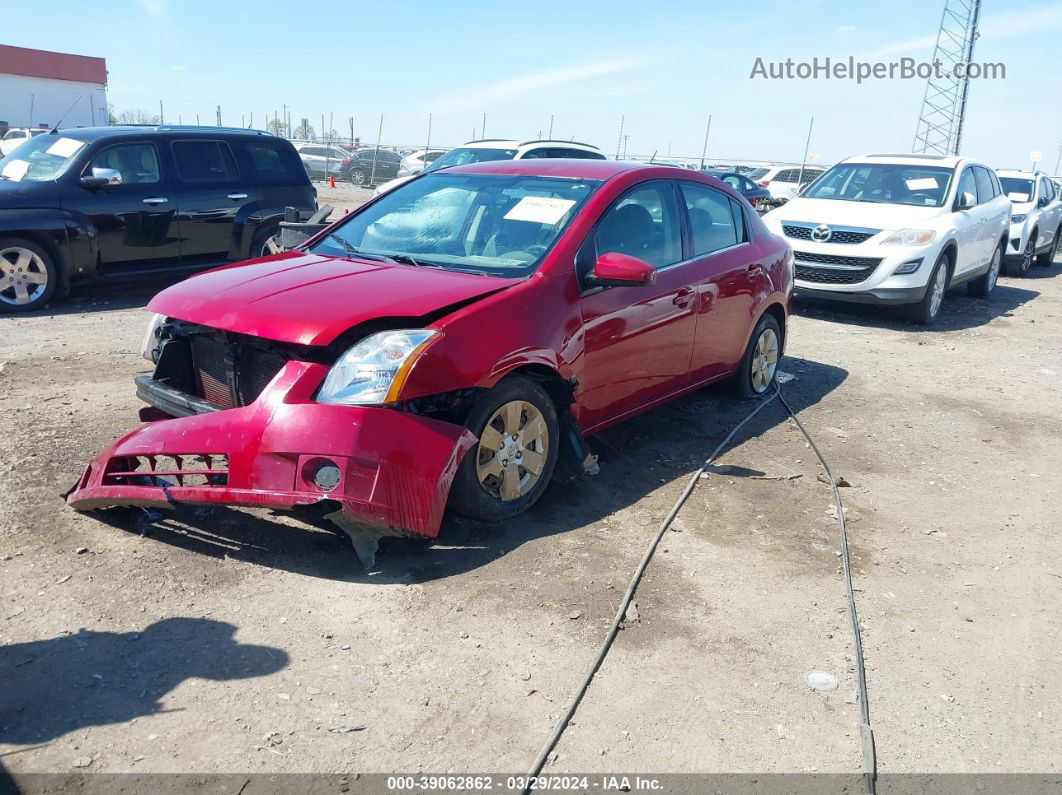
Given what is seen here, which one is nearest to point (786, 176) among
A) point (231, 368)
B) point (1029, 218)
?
point (1029, 218)

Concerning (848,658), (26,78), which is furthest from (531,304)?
(26,78)

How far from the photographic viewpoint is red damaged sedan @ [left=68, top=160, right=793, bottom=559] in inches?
144

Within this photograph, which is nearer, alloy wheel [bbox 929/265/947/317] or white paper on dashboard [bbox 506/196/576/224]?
white paper on dashboard [bbox 506/196/576/224]

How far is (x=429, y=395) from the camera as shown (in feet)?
12.7

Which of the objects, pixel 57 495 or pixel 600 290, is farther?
pixel 600 290

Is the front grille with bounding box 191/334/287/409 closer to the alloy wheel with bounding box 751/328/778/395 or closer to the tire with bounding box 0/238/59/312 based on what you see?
the alloy wheel with bounding box 751/328/778/395

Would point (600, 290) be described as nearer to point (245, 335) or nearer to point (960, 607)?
point (245, 335)

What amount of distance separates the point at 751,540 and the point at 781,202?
885cm

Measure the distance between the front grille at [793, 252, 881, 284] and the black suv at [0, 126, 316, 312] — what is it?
5.96 m

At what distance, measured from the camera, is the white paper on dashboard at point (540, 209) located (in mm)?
4785

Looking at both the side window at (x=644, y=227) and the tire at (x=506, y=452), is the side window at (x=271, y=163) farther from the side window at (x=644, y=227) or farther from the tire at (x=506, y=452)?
the tire at (x=506, y=452)

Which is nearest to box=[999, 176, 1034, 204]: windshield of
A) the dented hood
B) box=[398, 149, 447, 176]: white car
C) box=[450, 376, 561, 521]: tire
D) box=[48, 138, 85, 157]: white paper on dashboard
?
box=[398, 149, 447, 176]: white car

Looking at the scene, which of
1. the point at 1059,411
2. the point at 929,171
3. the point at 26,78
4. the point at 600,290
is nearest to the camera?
the point at 600,290

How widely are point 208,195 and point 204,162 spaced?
40 cm
